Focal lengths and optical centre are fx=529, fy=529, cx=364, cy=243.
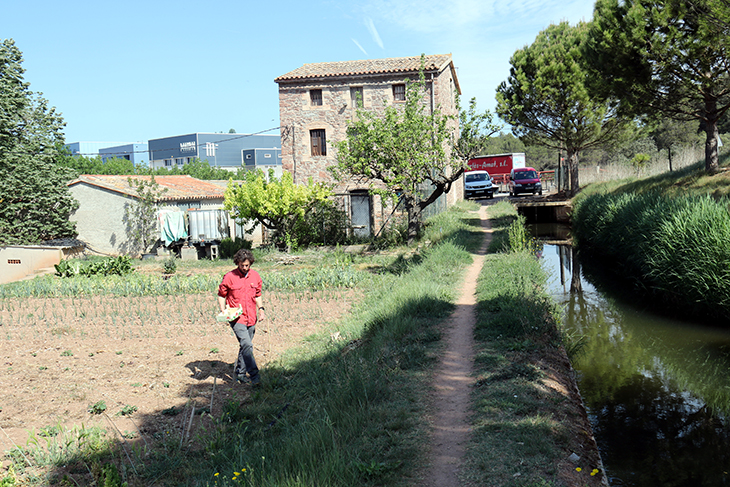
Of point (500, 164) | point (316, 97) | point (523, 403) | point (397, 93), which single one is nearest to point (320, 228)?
point (316, 97)

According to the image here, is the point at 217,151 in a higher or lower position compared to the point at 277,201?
higher

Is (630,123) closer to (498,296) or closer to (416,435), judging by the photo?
(498,296)

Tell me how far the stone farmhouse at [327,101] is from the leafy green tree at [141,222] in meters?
6.82

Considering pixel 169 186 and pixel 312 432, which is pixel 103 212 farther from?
pixel 312 432

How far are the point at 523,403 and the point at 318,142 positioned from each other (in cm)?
2304

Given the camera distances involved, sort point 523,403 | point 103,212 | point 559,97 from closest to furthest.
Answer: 1. point 523,403
2. point 103,212
3. point 559,97

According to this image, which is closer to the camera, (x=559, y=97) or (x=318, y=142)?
(x=318, y=142)

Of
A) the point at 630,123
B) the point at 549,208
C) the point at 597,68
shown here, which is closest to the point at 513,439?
the point at 597,68

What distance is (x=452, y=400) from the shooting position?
5879 mm

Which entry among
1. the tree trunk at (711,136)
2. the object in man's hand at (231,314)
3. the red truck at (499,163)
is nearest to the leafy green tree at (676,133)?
the red truck at (499,163)

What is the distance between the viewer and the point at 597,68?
2153 cm

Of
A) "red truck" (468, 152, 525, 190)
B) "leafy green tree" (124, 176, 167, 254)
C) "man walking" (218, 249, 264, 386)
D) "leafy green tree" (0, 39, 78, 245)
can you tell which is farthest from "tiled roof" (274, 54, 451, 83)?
"red truck" (468, 152, 525, 190)

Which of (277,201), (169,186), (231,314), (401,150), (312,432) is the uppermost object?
(401,150)

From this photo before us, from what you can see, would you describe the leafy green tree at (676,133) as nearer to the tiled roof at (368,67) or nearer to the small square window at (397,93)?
the tiled roof at (368,67)
